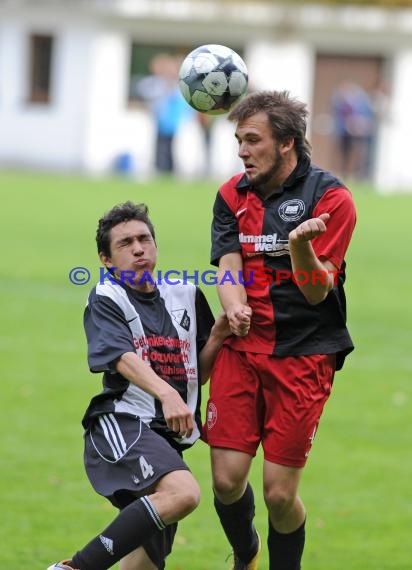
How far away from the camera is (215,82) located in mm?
6023

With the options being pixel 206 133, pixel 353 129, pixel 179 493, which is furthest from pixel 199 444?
pixel 353 129

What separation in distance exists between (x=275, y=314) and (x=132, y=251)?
0.70 meters

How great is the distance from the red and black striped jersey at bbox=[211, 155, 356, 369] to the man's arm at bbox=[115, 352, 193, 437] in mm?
638

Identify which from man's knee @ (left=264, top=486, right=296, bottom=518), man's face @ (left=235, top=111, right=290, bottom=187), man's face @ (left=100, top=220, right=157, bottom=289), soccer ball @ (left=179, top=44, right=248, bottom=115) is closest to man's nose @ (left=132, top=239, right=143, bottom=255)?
man's face @ (left=100, top=220, right=157, bottom=289)

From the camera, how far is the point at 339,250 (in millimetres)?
5574

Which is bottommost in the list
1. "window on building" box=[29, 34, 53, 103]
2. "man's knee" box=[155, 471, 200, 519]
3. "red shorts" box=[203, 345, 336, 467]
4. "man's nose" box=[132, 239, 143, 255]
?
"man's knee" box=[155, 471, 200, 519]

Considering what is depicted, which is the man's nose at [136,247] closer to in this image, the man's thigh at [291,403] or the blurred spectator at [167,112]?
the man's thigh at [291,403]

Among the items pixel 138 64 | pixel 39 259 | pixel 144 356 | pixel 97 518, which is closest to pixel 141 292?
pixel 144 356

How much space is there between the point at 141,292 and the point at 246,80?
122cm

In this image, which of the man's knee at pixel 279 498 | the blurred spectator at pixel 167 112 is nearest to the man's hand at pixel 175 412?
the man's knee at pixel 279 498

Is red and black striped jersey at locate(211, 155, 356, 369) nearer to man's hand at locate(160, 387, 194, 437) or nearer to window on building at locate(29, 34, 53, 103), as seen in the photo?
man's hand at locate(160, 387, 194, 437)

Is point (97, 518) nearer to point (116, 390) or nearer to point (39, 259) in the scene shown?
point (116, 390)

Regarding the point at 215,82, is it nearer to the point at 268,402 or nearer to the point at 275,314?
the point at 275,314

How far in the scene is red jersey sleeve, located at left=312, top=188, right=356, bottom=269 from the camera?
5559 millimetres
